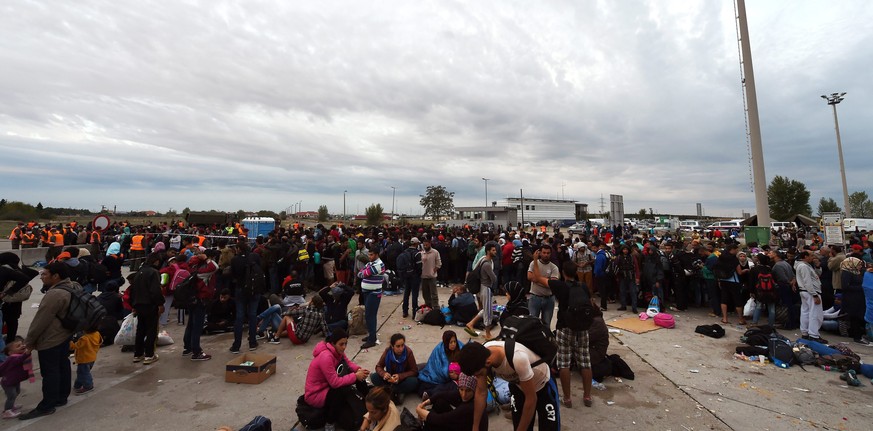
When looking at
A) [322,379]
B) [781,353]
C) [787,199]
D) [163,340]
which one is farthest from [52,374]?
[787,199]

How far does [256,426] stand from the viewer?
10.9 ft

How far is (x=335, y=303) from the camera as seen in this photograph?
6.93 meters

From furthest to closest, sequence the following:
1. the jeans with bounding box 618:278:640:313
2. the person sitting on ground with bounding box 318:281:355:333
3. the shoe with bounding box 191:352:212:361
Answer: the jeans with bounding box 618:278:640:313 → the person sitting on ground with bounding box 318:281:355:333 → the shoe with bounding box 191:352:212:361

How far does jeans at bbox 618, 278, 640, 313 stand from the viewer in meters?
8.76

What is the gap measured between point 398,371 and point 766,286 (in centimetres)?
766

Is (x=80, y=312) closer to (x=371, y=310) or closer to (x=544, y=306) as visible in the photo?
(x=371, y=310)

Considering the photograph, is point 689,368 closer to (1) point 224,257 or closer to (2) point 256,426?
(2) point 256,426

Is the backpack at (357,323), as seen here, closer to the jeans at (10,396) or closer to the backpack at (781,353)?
the jeans at (10,396)

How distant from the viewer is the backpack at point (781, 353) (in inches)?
218

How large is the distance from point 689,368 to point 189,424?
687cm

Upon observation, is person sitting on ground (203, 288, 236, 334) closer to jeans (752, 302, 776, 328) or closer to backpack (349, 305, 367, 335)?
backpack (349, 305, 367, 335)

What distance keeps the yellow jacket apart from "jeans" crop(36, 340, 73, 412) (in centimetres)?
32

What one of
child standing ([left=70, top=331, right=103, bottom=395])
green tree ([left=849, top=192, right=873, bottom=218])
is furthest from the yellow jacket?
green tree ([left=849, top=192, right=873, bottom=218])

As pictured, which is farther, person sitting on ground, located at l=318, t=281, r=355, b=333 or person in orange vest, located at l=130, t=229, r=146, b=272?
person in orange vest, located at l=130, t=229, r=146, b=272
